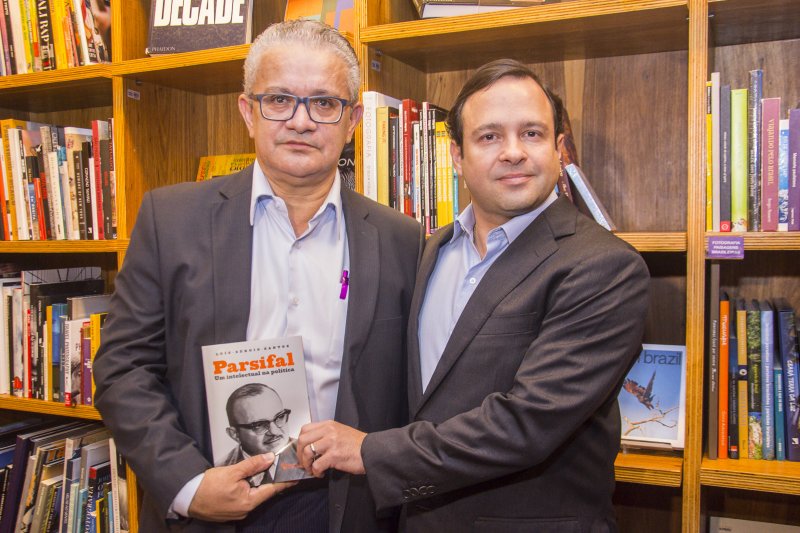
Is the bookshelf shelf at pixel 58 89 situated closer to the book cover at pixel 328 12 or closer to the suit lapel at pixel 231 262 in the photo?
the book cover at pixel 328 12

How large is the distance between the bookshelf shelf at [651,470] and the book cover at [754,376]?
0.20 m

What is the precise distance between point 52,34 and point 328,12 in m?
1.10

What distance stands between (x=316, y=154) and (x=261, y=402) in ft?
1.90

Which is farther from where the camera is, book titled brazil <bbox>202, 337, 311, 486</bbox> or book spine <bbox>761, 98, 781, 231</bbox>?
book spine <bbox>761, 98, 781, 231</bbox>

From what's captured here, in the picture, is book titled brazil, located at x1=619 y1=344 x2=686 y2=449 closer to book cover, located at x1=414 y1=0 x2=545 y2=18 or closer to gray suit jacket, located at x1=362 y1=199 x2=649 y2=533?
gray suit jacket, located at x1=362 y1=199 x2=649 y2=533

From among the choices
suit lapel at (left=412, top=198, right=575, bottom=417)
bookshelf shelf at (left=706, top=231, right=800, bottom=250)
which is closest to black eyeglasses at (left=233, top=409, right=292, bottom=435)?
suit lapel at (left=412, top=198, right=575, bottom=417)

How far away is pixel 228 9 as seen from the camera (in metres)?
2.24

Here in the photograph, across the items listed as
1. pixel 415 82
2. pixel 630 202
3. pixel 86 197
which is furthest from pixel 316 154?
pixel 86 197

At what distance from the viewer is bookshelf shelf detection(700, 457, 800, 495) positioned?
5.25 feet

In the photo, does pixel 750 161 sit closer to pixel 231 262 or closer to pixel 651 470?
pixel 651 470

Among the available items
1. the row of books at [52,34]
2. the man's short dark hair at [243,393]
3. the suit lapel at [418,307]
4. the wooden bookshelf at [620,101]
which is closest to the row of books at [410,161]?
the wooden bookshelf at [620,101]

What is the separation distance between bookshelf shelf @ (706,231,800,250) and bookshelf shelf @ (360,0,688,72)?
59cm

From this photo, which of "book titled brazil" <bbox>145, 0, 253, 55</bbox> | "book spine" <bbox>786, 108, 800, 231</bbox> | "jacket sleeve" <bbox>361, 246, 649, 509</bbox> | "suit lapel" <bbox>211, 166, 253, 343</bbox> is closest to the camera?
"jacket sleeve" <bbox>361, 246, 649, 509</bbox>

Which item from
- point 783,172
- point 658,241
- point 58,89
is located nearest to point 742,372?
point 658,241
